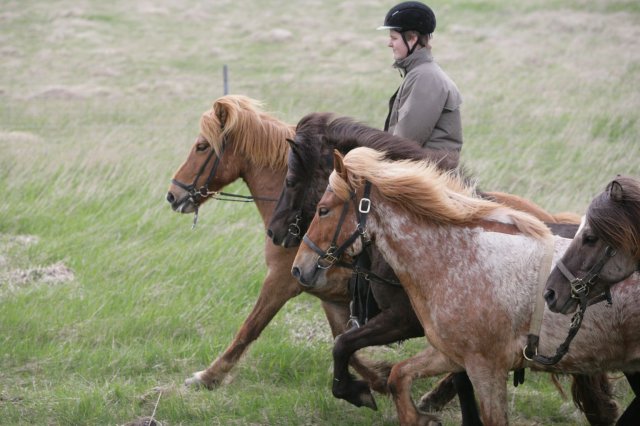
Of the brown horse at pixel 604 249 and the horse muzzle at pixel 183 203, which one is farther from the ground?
the brown horse at pixel 604 249

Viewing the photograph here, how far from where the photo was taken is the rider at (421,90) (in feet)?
19.6

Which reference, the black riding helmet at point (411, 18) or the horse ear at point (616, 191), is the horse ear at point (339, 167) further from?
the black riding helmet at point (411, 18)

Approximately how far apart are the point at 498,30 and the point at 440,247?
21035mm

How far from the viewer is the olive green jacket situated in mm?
5969

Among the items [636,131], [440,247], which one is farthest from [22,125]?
[440,247]

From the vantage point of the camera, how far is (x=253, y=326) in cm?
638

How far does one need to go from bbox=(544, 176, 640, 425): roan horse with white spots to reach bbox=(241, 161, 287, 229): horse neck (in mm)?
2731

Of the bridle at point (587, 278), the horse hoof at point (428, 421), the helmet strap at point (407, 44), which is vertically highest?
Result: the helmet strap at point (407, 44)

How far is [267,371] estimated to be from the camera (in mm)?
6645

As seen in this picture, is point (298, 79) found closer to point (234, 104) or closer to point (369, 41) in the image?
point (369, 41)

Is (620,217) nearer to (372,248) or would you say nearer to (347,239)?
(347,239)

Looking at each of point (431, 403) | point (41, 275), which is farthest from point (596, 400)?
point (41, 275)

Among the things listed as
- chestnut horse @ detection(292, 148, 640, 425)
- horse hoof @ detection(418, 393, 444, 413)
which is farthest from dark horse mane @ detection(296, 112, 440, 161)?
horse hoof @ detection(418, 393, 444, 413)

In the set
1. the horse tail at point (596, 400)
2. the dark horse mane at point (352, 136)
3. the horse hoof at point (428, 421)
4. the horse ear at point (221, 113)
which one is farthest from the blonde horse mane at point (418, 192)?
the horse ear at point (221, 113)
